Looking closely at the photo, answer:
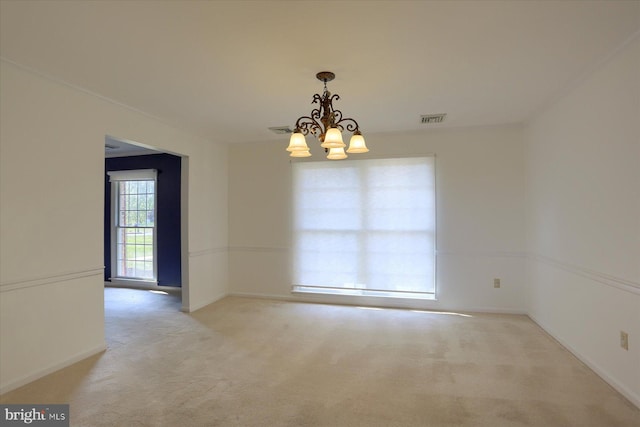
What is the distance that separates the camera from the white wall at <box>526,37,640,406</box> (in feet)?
7.52

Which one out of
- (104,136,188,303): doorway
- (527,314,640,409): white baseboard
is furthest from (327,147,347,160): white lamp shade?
(104,136,188,303): doorway

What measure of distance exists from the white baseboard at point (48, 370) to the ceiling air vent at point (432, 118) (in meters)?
4.20

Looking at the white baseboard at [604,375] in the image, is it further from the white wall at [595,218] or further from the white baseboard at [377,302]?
the white baseboard at [377,302]

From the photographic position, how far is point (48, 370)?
2742mm

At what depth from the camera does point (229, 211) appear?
5453mm

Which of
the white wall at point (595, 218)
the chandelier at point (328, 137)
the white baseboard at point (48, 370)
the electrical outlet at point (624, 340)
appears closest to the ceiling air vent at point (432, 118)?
the white wall at point (595, 218)

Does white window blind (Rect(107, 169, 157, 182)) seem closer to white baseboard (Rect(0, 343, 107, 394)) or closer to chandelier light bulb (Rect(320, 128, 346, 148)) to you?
white baseboard (Rect(0, 343, 107, 394))

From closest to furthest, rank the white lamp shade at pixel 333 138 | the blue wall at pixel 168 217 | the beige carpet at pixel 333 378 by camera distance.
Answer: the beige carpet at pixel 333 378 → the white lamp shade at pixel 333 138 → the blue wall at pixel 168 217

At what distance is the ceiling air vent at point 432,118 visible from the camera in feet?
12.9

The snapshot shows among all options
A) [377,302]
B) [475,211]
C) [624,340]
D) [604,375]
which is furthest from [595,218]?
[377,302]

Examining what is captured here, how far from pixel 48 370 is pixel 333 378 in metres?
2.31

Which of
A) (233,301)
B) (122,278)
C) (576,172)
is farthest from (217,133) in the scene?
(576,172)

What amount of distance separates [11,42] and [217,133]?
2595mm

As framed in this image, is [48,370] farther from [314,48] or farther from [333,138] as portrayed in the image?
[314,48]
